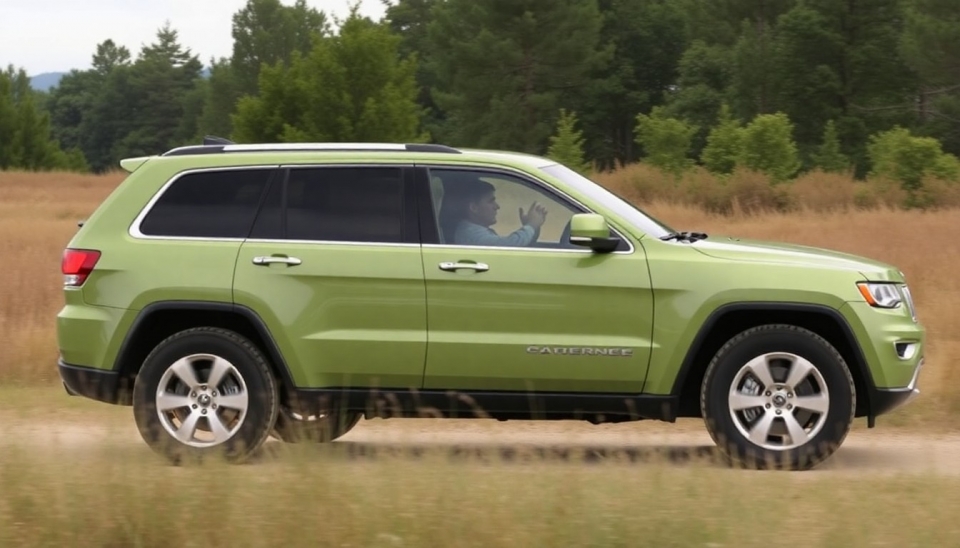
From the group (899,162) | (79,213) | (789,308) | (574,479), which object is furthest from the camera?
(79,213)

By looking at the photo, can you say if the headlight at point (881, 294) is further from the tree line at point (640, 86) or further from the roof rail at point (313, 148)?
the tree line at point (640, 86)

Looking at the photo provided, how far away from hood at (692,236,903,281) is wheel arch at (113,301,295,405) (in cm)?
219

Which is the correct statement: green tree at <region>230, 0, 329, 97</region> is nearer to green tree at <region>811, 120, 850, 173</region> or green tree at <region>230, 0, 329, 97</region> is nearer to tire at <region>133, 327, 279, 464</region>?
green tree at <region>811, 120, 850, 173</region>

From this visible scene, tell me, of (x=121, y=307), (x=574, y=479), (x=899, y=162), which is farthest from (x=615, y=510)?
(x=899, y=162)

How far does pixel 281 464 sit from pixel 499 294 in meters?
1.73

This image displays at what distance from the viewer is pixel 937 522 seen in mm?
5660

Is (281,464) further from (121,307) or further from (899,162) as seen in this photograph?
(899,162)

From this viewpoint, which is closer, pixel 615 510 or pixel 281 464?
pixel 615 510

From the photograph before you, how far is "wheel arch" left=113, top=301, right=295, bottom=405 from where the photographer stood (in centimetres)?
768

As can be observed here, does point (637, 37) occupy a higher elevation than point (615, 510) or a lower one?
higher

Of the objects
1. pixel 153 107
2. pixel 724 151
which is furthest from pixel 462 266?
pixel 153 107

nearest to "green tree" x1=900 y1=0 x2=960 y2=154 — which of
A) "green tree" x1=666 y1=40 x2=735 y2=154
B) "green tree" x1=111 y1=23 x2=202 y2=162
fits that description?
"green tree" x1=666 y1=40 x2=735 y2=154

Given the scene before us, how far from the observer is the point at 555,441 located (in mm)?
9133

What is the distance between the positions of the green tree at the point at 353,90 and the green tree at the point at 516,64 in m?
20.5
